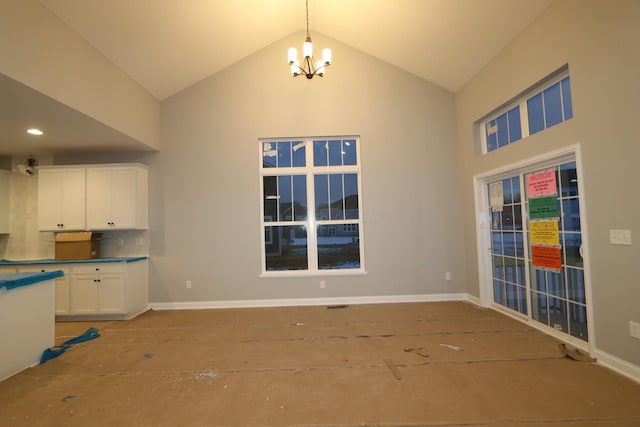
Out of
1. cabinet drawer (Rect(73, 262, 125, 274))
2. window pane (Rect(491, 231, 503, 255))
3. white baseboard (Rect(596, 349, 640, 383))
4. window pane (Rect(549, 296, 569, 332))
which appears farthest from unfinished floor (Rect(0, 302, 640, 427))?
window pane (Rect(491, 231, 503, 255))

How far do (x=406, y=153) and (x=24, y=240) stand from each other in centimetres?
612

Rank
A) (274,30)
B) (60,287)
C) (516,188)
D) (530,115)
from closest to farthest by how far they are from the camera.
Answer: (530,115), (516,188), (60,287), (274,30)

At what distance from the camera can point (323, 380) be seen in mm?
2287

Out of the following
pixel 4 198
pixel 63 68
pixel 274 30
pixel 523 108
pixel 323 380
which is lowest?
pixel 323 380

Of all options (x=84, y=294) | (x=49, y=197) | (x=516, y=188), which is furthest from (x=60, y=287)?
(x=516, y=188)

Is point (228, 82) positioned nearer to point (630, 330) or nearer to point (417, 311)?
point (417, 311)

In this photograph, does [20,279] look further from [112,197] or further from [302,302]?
[302,302]

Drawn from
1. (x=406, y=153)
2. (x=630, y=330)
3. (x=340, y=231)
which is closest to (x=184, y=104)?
(x=340, y=231)

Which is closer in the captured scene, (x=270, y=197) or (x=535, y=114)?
(x=535, y=114)

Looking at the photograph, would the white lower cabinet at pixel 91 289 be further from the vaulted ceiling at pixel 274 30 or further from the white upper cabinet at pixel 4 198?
the vaulted ceiling at pixel 274 30

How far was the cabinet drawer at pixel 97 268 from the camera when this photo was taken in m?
3.88

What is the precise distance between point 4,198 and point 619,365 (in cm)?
765

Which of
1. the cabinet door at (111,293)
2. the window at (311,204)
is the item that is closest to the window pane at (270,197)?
the window at (311,204)

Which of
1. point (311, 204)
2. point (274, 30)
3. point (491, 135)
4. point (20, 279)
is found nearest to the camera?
point (20, 279)
